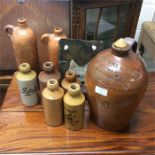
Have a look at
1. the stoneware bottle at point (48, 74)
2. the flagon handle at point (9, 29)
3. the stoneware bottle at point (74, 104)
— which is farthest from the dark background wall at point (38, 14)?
the stoneware bottle at point (74, 104)

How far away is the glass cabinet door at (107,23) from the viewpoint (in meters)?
0.96

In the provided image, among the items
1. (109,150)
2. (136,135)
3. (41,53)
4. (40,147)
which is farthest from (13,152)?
(41,53)

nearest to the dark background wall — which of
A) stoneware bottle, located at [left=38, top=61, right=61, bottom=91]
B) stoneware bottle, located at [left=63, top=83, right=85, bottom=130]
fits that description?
stoneware bottle, located at [left=38, top=61, right=61, bottom=91]

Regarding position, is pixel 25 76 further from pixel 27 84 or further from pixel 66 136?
pixel 66 136

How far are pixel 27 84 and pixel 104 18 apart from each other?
45cm

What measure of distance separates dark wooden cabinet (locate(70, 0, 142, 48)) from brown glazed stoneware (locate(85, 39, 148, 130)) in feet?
1.00

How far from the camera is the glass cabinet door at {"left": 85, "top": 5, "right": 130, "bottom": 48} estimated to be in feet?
3.17

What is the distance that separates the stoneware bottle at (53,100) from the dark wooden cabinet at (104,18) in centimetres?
34

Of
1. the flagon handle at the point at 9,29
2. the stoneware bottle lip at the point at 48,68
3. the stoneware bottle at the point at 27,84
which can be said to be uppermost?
the flagon handle at the point at 9,29

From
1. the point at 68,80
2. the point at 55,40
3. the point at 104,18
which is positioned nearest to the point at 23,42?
the point at 55,40

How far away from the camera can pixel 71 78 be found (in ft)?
2.55

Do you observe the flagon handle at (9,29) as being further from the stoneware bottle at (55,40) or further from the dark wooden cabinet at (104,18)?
the dark wooden cabinet at (104,18)

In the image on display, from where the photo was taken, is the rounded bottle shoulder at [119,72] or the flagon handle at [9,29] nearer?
the rounded bottle shoulder at [119,72]

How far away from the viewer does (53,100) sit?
704mm
